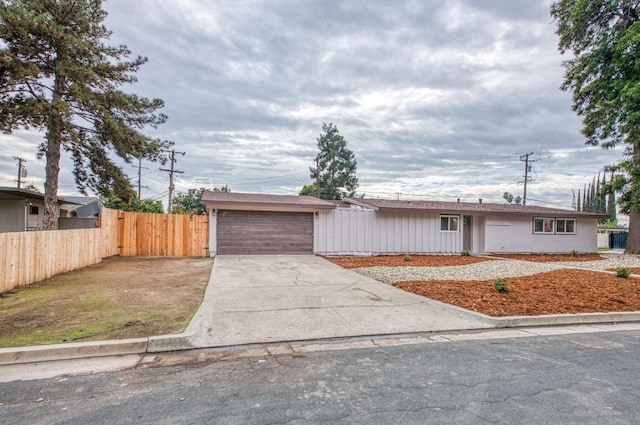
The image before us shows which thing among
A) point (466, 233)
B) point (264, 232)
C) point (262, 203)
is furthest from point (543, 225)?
point (262, 203)

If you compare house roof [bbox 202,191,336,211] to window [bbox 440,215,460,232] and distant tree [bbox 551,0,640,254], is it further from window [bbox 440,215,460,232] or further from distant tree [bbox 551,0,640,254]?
distant tree [bbox 551,0,640,254]

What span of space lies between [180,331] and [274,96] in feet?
46.3

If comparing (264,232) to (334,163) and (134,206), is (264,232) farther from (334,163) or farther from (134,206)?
(334,163)

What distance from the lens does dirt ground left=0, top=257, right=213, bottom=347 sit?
14.6ft

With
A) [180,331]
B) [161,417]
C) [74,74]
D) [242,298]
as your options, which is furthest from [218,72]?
[161,417]

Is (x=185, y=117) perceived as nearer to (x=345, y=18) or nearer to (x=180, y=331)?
(x=345, y=18)

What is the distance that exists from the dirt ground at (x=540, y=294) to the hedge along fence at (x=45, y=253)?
8411 mm

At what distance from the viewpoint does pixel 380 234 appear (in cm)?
1683

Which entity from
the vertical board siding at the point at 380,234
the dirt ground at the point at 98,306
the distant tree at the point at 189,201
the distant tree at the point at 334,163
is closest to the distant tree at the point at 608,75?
the vertical board siding at the point at 380,234

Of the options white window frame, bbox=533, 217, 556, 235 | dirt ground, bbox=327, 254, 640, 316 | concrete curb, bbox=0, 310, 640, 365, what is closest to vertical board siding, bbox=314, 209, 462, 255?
white window frame, bbox=533, 217, 556, 235

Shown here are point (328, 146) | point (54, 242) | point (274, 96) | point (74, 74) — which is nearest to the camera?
point (54, 242)

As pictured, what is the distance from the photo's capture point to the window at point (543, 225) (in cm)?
1919

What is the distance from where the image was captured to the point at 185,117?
59.4ft

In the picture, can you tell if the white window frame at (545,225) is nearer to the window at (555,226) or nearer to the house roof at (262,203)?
the window at (555,226)
